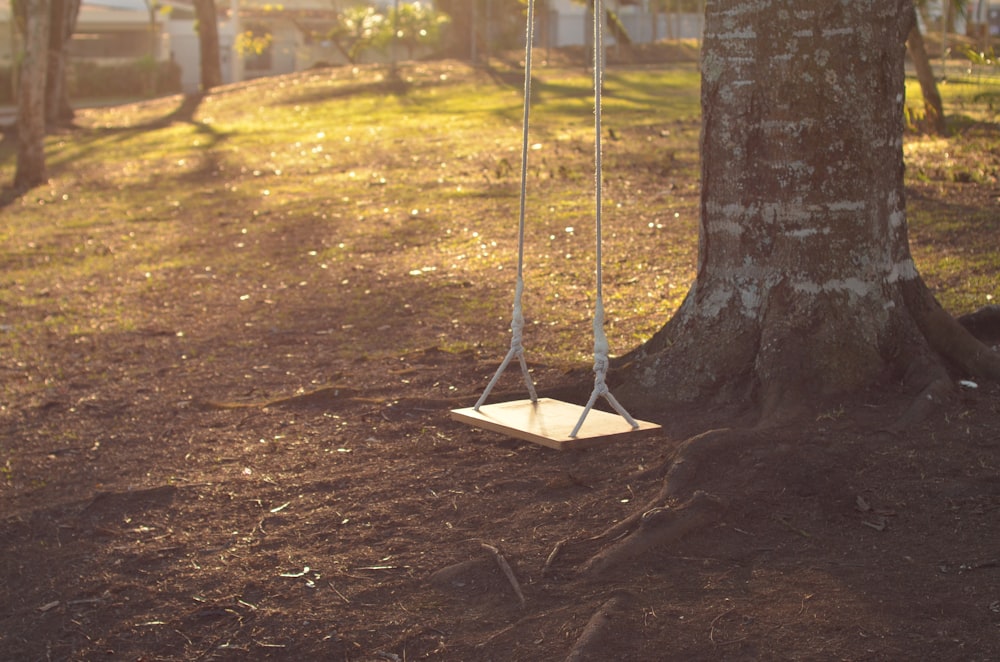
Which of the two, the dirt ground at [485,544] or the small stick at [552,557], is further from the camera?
the small stick at [552,557]

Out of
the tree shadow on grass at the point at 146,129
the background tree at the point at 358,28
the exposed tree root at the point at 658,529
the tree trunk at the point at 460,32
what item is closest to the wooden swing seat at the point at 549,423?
the exposed tree root at the point at 658,529

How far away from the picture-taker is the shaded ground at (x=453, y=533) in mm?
3139

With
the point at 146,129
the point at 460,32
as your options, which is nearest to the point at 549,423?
the point at 146,129

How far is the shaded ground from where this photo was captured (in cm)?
314

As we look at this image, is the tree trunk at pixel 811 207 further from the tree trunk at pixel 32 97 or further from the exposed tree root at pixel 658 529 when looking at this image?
the tree trunk at pixel 32 97

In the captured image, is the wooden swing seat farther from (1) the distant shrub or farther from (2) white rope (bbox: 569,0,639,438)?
(1) the distant shrub

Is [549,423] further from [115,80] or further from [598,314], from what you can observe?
[115,80]

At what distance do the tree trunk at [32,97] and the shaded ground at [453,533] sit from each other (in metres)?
9.31

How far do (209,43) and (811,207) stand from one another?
79.5 ft

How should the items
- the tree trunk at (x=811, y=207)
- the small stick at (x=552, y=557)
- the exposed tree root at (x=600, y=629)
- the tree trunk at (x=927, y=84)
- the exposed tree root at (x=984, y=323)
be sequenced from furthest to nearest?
the tree trunk at (x=927, y=84)
the exposed tree root at (x=984, y=323)
the tree trunk at (x=811, y=207)
the small stick at (x=552, y=557)
the exposed tree root at (x=600, y=629)

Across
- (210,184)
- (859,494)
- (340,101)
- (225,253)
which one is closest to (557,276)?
(225,253)

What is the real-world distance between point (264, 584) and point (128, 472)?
1.54 metres

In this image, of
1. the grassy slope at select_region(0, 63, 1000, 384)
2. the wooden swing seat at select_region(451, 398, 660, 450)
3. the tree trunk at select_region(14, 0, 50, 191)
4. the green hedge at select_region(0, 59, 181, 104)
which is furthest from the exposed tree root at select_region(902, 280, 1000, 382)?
the green hedge at select_region(0, 59, 181, 104)

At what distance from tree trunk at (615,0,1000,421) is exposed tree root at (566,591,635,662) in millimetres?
1304
